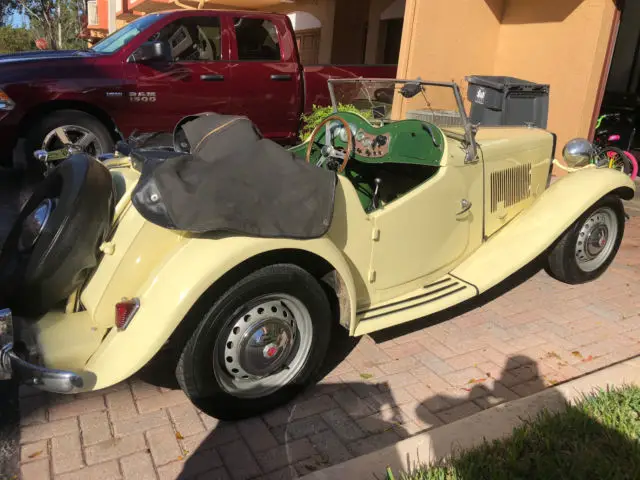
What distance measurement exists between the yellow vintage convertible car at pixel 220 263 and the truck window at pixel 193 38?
3845mm

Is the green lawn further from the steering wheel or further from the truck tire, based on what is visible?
the truck tire

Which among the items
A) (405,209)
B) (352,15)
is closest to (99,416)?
(405,209)

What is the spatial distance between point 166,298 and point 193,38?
523 centimetres

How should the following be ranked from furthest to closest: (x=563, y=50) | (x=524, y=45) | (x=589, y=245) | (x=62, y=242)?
(x=524, y=45) → (x=563, y=50) → (x=589, y=245) → (x=62, y=242)

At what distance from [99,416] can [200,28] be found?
5.35m

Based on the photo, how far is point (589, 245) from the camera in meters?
4.50

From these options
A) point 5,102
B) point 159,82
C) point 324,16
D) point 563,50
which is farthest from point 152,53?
point 324,16

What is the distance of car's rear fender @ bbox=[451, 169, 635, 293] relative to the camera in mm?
3707

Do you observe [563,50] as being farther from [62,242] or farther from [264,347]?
[62,242]

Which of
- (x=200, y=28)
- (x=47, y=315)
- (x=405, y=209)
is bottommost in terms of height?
(x=47, y=315)

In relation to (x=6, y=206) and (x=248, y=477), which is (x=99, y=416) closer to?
(x=248, y=477)

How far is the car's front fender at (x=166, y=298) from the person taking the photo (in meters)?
2.39

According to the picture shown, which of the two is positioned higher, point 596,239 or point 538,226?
point 538,226

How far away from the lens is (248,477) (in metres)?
2.46
